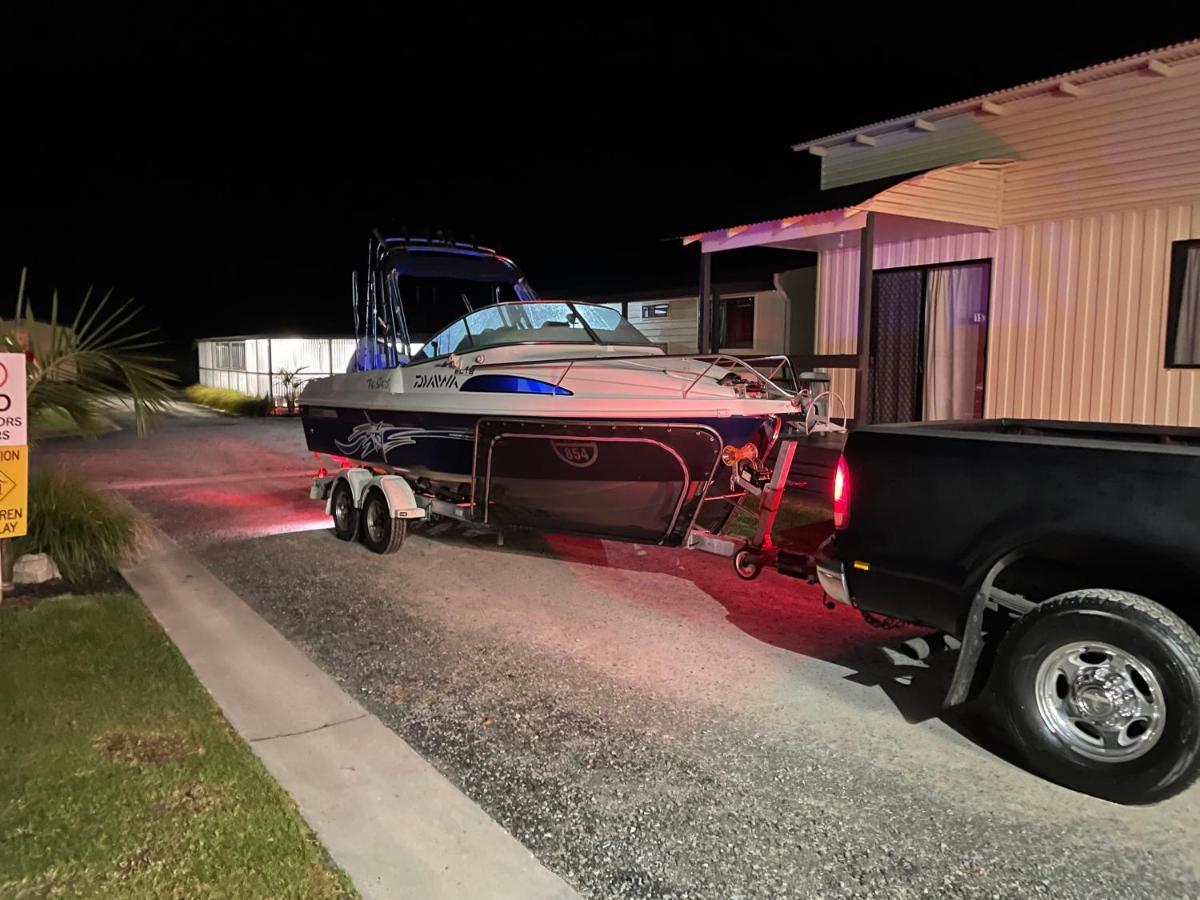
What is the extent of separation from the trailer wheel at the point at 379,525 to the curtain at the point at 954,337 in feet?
23.2

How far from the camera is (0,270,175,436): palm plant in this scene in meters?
7.00

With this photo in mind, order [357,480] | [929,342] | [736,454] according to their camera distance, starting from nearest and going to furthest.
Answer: [736,454]
[357,480]
[929,342]

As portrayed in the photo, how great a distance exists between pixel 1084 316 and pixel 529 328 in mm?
6299

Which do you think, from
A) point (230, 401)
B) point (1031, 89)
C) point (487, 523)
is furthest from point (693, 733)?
point (230, 401)

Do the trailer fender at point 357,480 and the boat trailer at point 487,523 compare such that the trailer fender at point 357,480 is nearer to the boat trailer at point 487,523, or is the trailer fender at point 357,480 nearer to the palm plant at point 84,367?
the boat trailer at point 487,523

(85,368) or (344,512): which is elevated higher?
(85,368)

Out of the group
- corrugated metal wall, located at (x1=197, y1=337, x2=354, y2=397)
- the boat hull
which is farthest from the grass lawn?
corrugated metal wall, located at (x1=197, y1=337, x2=354, y2=397)

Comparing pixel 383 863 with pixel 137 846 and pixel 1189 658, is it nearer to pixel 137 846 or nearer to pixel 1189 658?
pixel 137 846

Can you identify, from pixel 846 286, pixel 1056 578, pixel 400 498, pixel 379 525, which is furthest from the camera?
pixel 846 286

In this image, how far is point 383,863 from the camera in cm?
341

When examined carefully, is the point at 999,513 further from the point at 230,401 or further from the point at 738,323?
the point at 230,401

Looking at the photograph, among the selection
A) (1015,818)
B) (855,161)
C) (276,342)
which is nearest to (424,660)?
(1015,818)

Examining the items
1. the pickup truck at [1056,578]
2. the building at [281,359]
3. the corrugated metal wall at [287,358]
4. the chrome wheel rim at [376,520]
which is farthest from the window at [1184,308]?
the corrugated metal wall at [287,358]

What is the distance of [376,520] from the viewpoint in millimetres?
8570
